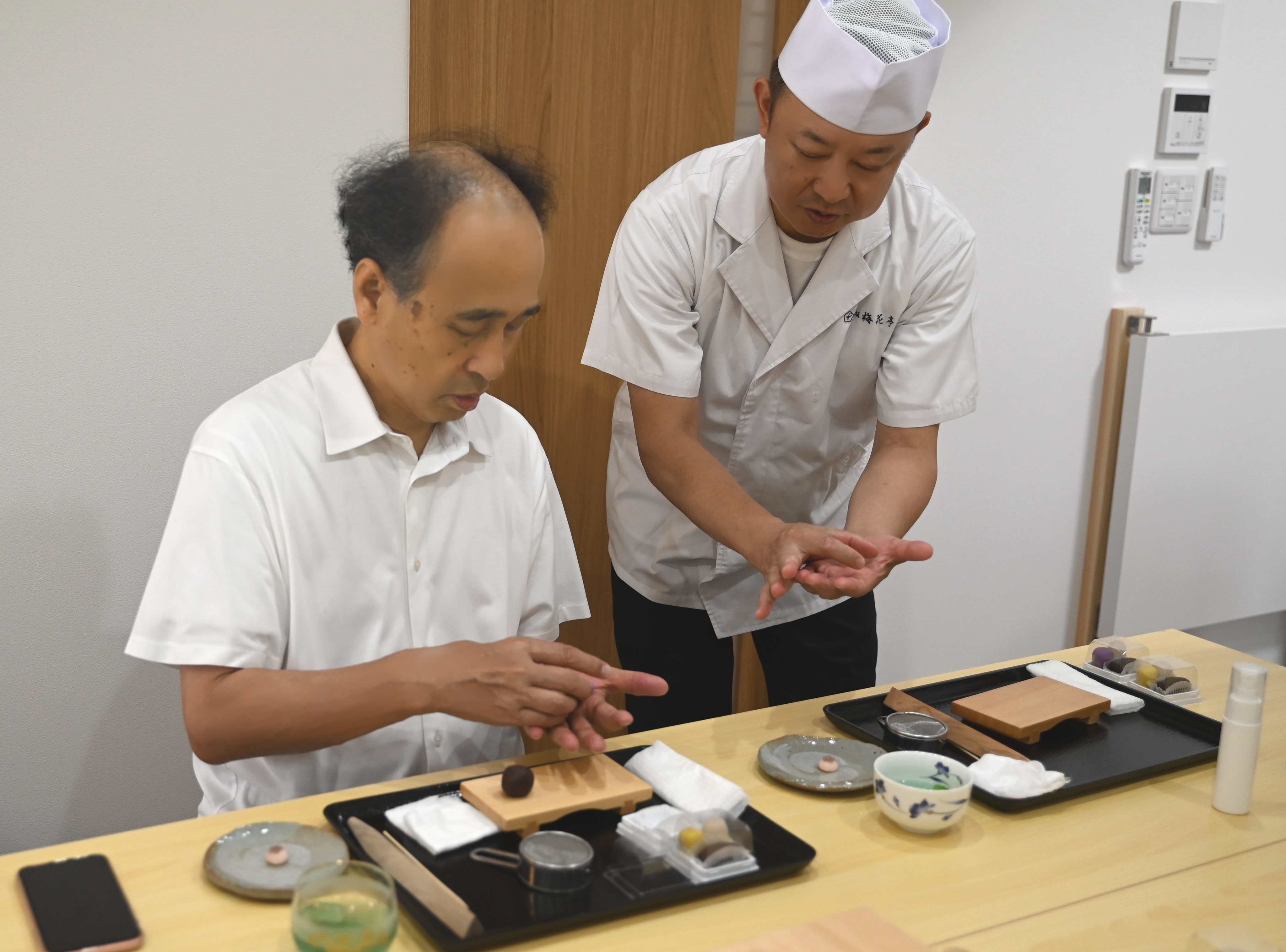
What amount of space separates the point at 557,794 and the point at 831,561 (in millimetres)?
596

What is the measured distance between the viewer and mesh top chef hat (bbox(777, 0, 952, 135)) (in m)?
1.83

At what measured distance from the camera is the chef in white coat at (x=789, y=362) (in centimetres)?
188

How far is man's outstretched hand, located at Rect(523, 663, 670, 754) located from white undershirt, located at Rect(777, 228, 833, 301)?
0.91 metres

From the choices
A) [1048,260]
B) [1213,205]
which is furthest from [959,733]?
[1213,205]

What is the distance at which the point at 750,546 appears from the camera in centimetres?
191

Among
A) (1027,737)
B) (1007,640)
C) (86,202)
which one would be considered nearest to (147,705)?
(86,202)

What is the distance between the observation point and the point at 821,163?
1877 millimetres

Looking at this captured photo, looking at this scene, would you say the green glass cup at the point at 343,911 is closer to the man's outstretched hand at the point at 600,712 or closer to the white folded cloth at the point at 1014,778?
the man's outstretched hand at the point at 600,712

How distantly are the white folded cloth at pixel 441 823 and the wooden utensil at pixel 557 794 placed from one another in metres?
0.01

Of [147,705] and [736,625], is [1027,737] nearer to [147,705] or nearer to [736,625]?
[736,625]

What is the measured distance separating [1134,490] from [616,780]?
2475 millimetres

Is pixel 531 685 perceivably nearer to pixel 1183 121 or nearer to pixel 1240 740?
pixel 1240 740

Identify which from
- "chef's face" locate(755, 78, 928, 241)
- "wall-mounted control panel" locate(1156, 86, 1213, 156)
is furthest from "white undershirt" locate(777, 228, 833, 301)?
"wall-mounted control panel" locate(1156, 86, 1213, 156)

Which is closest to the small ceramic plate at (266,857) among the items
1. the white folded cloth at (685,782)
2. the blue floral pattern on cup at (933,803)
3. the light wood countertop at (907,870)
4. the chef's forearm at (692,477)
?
the light wood countertop at (907,870)
